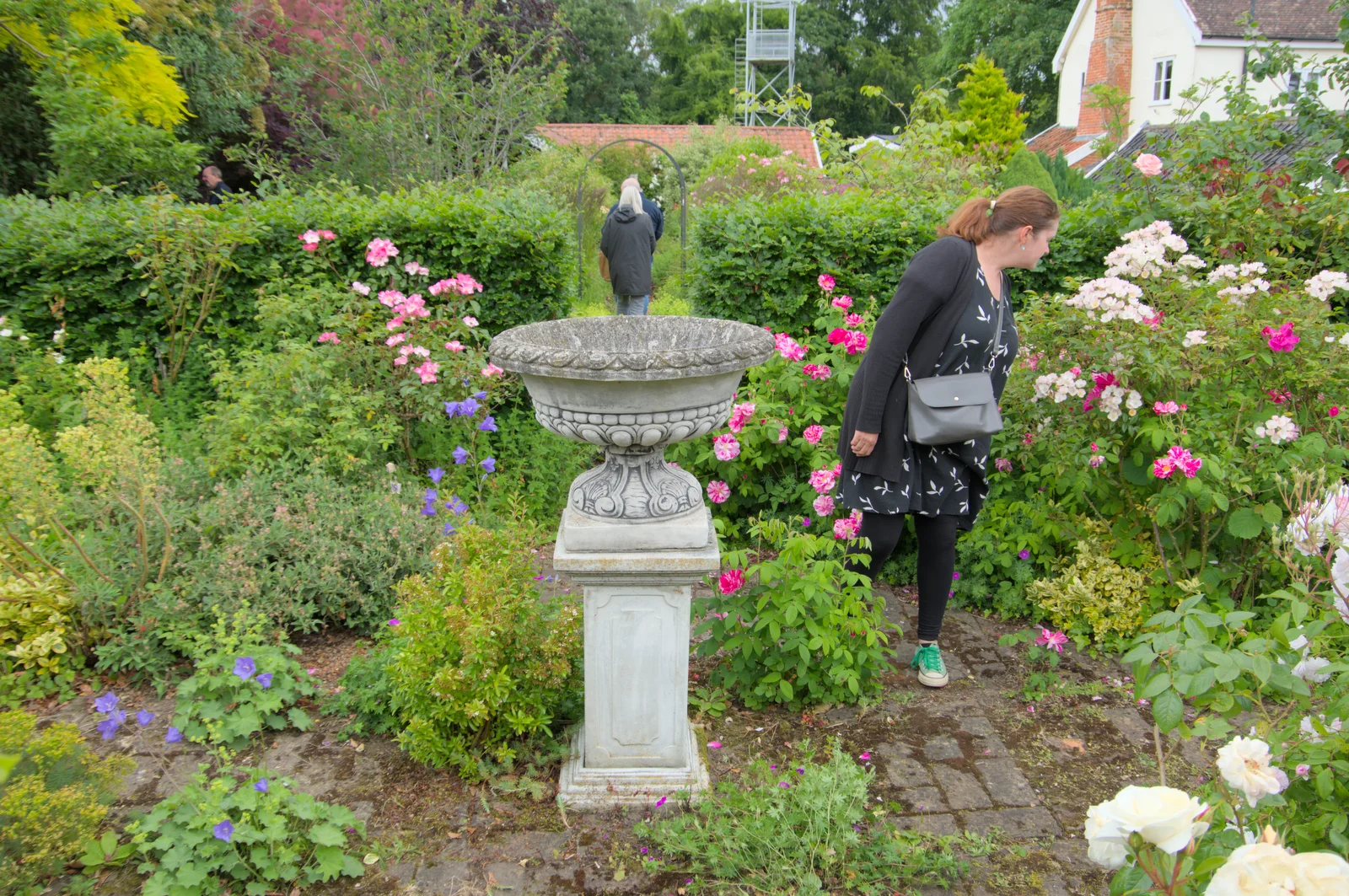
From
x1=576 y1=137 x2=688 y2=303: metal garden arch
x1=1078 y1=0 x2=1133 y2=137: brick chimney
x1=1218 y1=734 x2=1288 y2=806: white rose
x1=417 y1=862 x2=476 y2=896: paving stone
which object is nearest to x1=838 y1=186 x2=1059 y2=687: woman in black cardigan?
x1=417 y1=862 x2=476 y2=896: paving stone

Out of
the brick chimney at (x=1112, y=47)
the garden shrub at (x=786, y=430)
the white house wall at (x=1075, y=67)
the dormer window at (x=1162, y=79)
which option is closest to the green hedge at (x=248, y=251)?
the garden shrub at (x=786, y=430)

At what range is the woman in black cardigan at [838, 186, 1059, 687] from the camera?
284 cm

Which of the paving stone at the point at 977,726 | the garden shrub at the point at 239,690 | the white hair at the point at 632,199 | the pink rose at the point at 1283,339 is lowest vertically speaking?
the paving stone at the point at 977,726

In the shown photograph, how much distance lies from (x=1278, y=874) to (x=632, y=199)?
7928 mm

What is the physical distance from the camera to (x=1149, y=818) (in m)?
1.02

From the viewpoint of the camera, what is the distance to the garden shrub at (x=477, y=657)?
2586 mm

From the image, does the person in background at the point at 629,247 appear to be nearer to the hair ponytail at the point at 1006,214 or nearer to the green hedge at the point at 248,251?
the green hedge at the point at 248,251

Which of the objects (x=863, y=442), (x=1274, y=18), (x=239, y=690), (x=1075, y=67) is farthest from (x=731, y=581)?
(x=1075, y=67)

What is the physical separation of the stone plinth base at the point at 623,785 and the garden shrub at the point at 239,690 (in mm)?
952

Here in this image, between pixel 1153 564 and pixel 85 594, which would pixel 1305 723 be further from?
pixel 85 594

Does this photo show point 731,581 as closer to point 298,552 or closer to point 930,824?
point 930,824

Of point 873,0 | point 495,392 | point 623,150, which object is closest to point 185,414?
point 495,392

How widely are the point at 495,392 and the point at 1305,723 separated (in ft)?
12.8

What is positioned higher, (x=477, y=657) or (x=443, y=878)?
(x=477, y=657)
